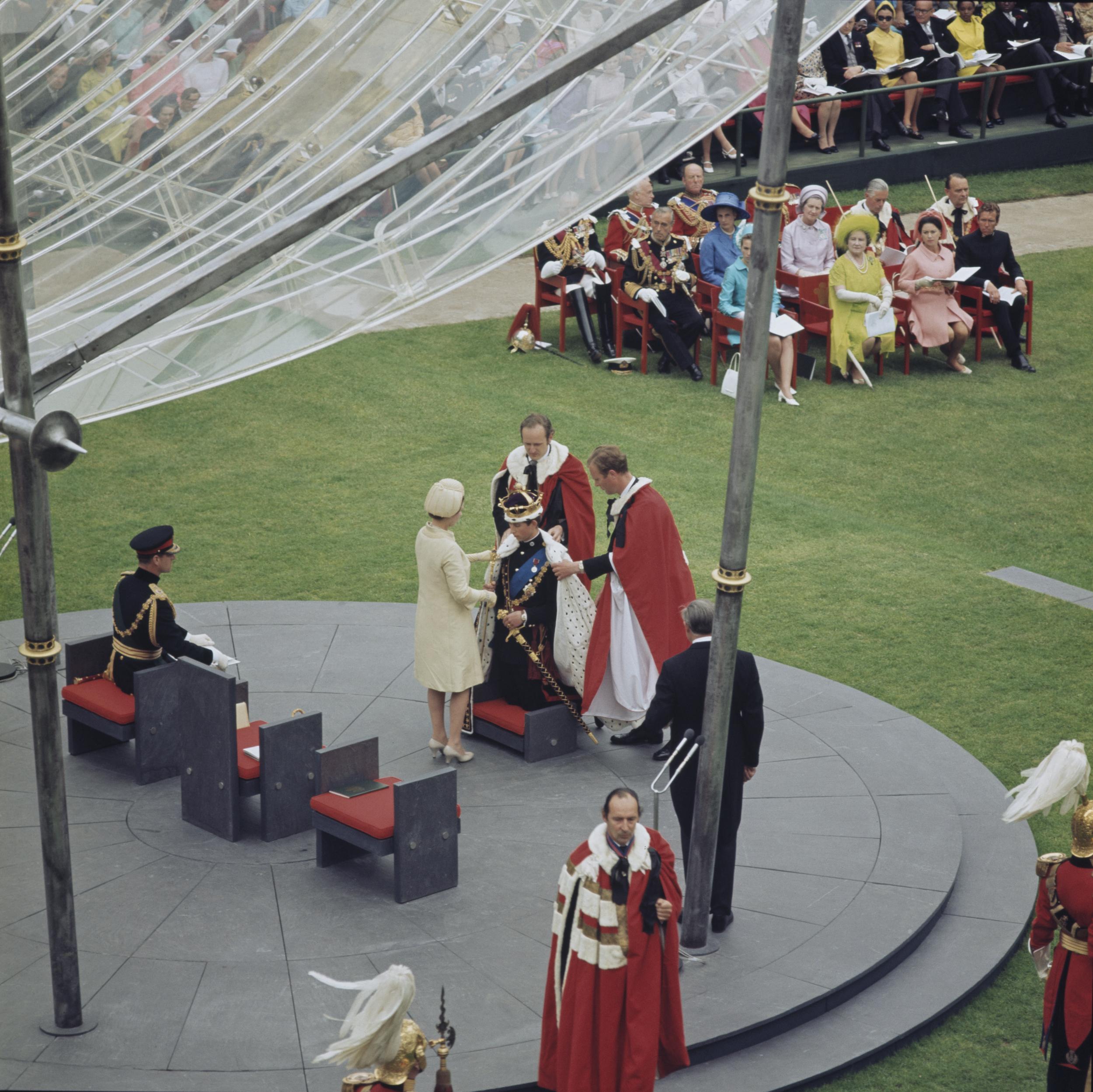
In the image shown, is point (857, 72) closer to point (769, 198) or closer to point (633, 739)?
point (633, 739)

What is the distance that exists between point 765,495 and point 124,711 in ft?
21.4

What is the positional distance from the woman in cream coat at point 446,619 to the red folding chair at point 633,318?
796cm

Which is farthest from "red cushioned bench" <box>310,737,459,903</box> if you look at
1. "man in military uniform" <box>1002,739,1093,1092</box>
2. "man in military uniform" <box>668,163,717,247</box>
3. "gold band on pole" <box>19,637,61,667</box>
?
"man in military uniform" <box>668,163,717,247</box>

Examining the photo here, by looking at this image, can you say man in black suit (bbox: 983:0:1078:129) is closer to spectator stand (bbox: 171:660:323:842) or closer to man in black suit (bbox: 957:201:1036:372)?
man in black suit (bbox: 957:201:1036:372)

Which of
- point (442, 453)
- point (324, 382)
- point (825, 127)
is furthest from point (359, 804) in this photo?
point (825, 127)

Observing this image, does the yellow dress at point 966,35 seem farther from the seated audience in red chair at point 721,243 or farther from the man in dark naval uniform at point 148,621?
the man in dark naval uniform at point 148,621

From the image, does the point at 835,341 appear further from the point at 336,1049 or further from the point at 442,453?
the point at 336,1049

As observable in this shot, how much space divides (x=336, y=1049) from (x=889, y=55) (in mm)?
21407

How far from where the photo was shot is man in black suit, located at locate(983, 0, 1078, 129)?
80.7ft

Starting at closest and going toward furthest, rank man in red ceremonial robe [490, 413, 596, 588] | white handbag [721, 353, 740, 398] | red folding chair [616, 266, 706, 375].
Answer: man in red ceremonial robe [490, 413, 596, 588] → white handbag [721, 353, 740, 398] → red folding chair [616, 266, 706, 375]

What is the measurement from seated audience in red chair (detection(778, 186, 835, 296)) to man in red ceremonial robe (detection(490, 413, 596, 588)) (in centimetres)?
796

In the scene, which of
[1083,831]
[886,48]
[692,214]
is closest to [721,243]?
[692,214]

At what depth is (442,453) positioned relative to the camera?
14.3 m

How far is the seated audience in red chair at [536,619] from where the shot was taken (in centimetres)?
916
